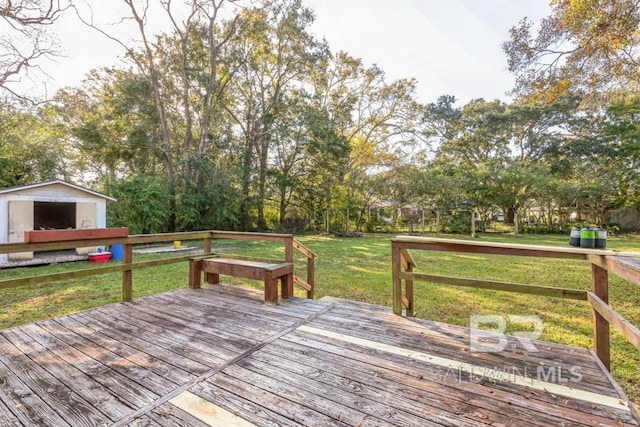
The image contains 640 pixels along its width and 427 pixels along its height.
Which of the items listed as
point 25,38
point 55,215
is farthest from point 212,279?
point 25,38

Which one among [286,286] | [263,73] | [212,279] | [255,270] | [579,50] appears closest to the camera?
[255,270]

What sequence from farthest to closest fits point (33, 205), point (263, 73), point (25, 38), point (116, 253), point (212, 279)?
point (263, 73) → point (25, 38) → point (116, 253) → point (33, 205) → point (212, 279)

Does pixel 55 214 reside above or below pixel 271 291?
above

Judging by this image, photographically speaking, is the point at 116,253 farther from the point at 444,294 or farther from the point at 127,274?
the point at 444,294

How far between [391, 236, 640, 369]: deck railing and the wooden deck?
28cm

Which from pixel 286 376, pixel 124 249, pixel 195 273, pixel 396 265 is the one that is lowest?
pixel 286 376

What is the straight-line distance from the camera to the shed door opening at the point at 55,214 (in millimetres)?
9711

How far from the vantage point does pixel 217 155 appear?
14984mm

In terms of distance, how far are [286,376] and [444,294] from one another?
12.4 feet

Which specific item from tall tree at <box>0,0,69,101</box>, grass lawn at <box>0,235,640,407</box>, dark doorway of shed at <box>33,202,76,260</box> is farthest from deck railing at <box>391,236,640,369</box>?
tall tree at <box>0,0,69,101</box>

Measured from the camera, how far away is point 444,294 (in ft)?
16.4

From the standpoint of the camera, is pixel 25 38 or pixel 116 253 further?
pixel 25 38

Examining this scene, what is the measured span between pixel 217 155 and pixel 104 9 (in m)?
7.41

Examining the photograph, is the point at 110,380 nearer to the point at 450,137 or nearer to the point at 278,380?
the point at 278,380
